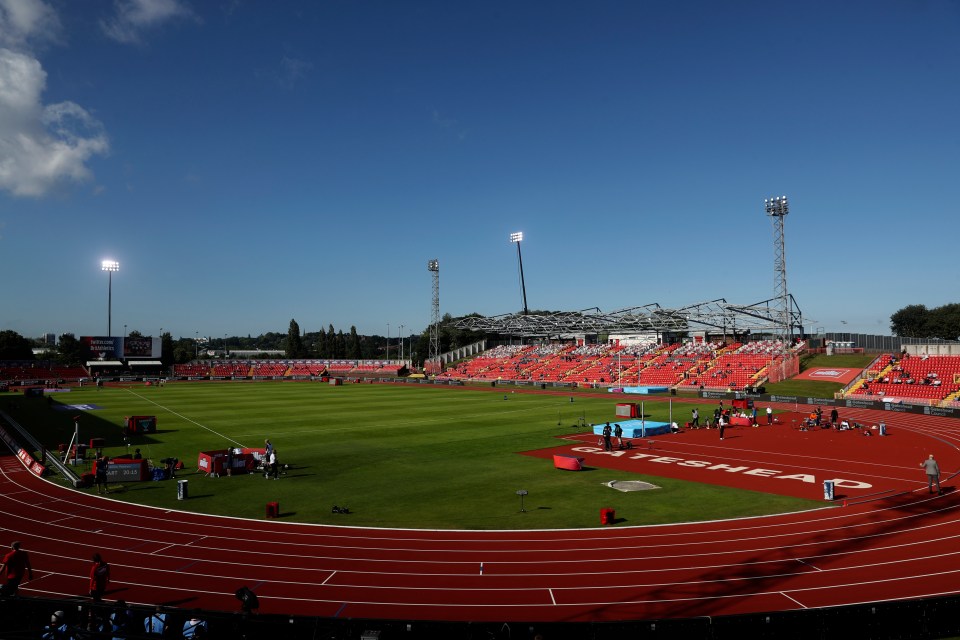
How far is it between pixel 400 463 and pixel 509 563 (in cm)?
1606

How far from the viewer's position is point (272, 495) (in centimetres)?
2539

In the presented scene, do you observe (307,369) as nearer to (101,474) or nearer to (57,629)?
(101,474)

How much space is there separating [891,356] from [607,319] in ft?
137

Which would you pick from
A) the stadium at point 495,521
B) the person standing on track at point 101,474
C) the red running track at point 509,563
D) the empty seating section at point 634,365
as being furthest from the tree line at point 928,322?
the person standing on track at point 101,474

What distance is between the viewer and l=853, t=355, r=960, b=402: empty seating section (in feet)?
189

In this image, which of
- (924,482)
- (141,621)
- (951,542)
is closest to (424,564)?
(141,621)

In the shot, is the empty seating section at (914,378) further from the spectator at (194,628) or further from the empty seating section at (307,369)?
the empty seating section at (307,369)

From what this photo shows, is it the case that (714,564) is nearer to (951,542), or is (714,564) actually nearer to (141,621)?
(951,542)

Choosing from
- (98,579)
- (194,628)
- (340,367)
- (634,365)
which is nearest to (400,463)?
(98,579)

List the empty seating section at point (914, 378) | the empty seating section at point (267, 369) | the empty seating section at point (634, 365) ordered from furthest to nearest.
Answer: the empty seating section at point (267, 369) → the empty seating section at point (634, 365) → the empty seating section at point (914, 378)

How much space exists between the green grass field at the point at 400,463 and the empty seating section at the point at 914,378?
22.3 m

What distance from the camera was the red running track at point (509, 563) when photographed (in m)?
14.3

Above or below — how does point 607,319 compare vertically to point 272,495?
above

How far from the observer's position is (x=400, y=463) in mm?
32188
